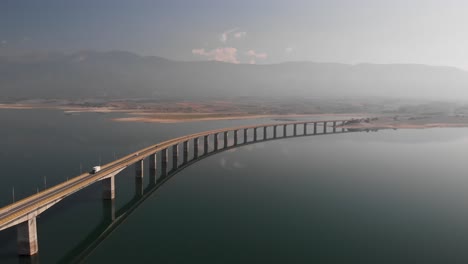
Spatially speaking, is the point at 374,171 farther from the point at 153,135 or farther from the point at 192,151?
the point at 153,135

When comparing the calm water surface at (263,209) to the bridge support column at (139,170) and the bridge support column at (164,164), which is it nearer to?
the bridge support column at (139,170)

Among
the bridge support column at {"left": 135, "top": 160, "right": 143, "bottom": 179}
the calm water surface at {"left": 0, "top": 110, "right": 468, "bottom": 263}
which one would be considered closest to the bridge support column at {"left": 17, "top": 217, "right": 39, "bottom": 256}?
the calm water surface at {"left": 0, "top": 110, "right": 468, "bottom": 263}

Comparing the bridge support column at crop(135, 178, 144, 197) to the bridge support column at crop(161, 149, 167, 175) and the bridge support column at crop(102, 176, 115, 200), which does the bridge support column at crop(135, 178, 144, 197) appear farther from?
the bridge support column at crop(161, 149, 167, 175)

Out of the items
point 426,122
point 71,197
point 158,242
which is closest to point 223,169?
point 71,197

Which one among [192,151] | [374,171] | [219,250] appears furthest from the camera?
[192,151]

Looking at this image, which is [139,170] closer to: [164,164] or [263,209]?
[164,164]

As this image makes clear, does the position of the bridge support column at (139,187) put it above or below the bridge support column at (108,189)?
below

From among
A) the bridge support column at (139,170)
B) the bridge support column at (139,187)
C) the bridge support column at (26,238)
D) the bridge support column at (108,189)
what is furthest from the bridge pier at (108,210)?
the bridge support column at (139,170)

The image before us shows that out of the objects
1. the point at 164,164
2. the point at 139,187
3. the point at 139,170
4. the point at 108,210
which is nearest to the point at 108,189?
the point at 108,210
